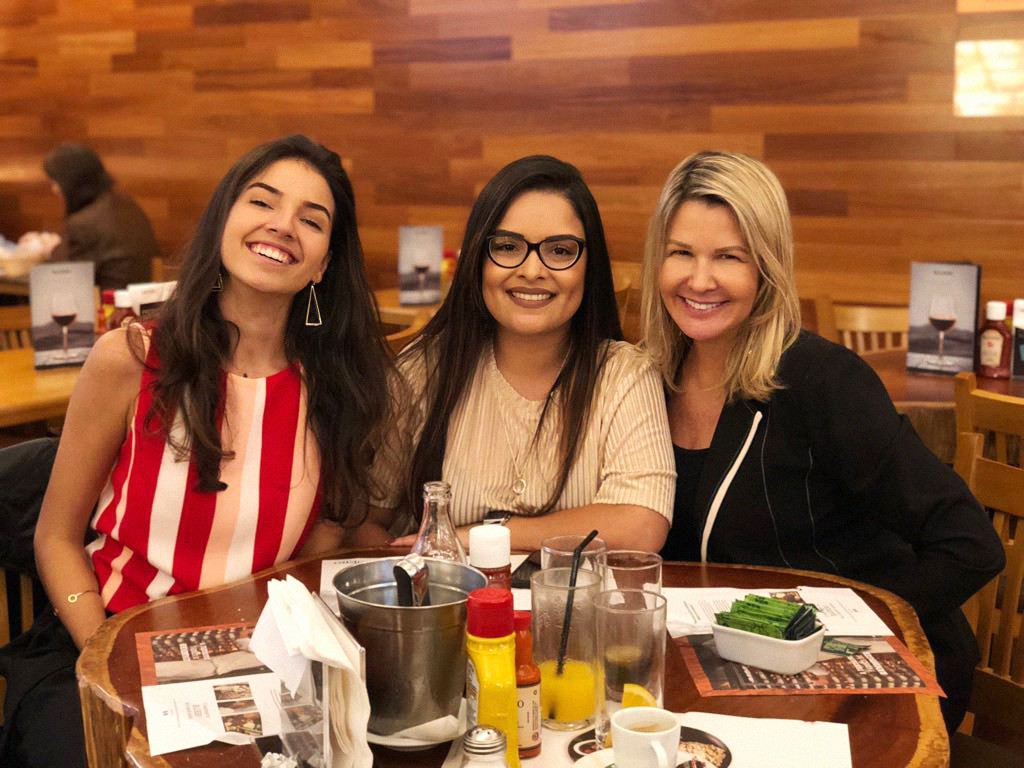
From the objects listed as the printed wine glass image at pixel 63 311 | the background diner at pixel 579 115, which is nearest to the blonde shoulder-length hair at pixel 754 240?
the background diner at pixel 579 115

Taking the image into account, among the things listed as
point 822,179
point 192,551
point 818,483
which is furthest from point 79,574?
point 822,179

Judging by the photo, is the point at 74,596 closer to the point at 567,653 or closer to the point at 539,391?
the point at 539,391

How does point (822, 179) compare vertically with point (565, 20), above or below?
below

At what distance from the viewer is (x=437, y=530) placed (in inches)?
64.2

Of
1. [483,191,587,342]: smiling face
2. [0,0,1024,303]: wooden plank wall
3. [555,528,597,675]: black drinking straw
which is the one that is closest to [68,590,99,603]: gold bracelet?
[483,191,587,342]: smiling face

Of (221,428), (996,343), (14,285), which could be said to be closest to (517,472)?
(221,428)

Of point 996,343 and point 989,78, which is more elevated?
point 989,78

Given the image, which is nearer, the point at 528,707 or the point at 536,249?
the point at 528,707

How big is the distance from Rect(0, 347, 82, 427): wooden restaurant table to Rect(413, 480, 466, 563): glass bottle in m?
1.72

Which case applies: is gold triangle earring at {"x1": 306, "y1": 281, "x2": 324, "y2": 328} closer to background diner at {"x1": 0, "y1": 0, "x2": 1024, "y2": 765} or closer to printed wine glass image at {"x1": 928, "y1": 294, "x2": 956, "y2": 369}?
background diner at {"x1": 0, "y1": 0, "x2": 1024, "y2": 765}

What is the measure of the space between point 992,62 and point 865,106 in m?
0.51

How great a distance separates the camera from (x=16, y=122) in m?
7.52

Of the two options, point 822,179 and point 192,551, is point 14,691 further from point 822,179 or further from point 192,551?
point 822,179

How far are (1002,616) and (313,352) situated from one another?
1324 mm
